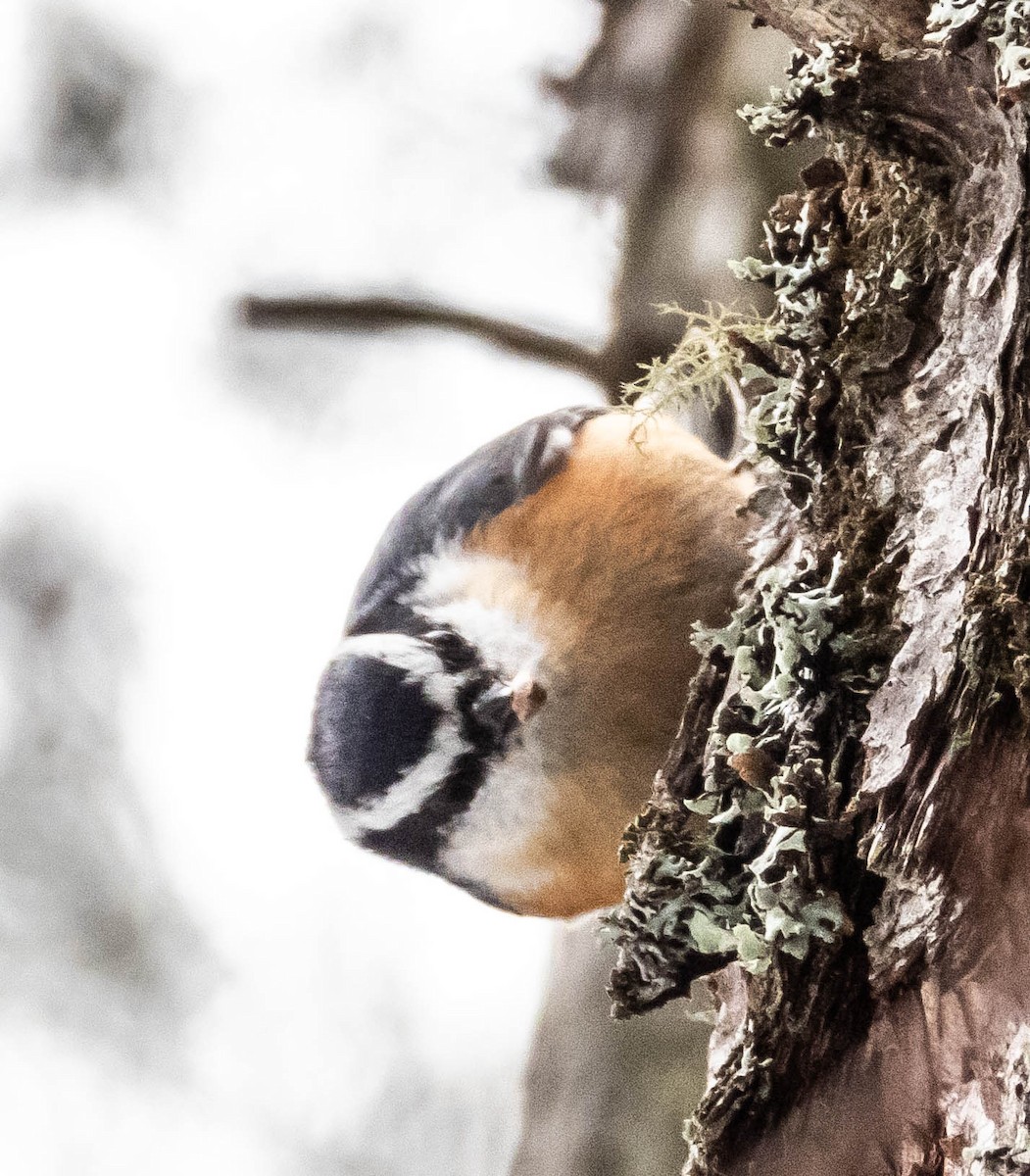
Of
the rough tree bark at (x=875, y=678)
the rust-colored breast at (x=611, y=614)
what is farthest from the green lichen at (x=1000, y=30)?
the rust-colored breast at (x=611, y=614)

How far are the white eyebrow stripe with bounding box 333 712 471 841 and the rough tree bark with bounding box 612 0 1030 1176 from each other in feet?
1.21

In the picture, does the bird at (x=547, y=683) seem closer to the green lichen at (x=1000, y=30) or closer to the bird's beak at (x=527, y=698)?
the bird's beak at (x=527, y=698)

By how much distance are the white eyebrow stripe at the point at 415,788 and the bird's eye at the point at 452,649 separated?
7 centimetres

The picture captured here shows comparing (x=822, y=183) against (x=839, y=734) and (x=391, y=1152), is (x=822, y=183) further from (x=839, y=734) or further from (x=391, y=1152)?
(x=391, y=1152)

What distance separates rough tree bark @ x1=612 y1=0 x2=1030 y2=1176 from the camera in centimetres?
62

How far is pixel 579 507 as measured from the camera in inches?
48.1

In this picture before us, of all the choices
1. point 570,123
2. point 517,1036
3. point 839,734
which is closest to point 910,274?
point 839,734

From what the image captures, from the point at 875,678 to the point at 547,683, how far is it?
46 centimetres

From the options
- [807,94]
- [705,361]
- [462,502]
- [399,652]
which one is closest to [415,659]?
[399,652]

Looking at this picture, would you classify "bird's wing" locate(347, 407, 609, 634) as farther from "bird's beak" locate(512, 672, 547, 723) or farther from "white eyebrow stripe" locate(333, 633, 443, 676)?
"bird's beak" locate(512, 672, 547, 723)

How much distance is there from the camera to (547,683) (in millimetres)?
1136

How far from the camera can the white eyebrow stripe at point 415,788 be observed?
45.4 inches

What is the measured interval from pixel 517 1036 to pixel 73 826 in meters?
1.28

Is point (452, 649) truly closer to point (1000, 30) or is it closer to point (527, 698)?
point (527, 698)
